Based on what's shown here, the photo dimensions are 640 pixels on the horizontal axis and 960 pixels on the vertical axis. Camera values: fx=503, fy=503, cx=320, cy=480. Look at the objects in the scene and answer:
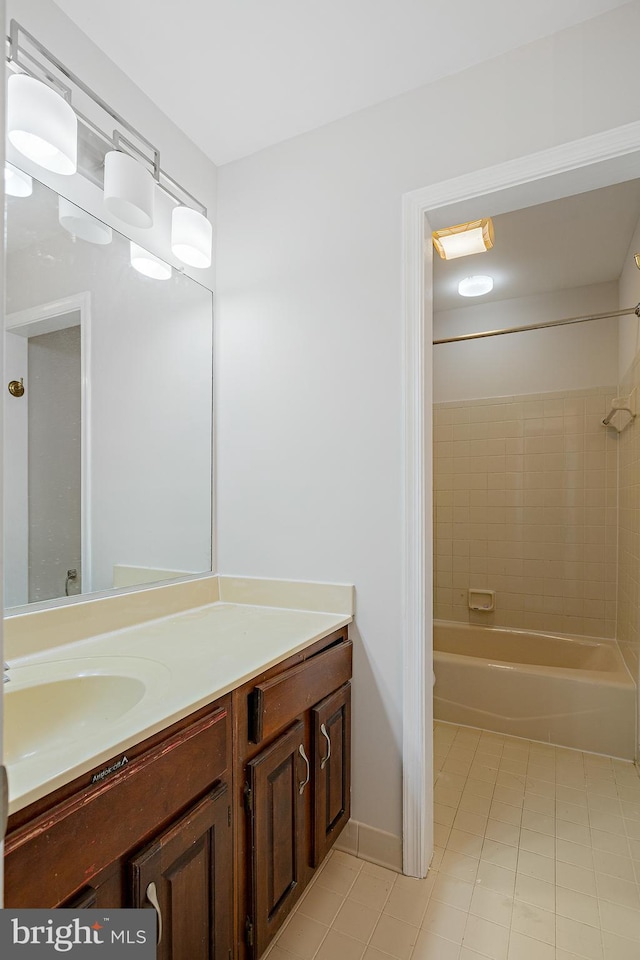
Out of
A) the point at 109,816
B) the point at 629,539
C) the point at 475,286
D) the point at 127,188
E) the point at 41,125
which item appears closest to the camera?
the point at 109,816

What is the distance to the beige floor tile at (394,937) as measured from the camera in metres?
1.32

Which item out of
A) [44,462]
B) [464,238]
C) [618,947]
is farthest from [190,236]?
[618,947]

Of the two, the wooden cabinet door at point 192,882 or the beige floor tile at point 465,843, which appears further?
the beige floor tile at point 465,843

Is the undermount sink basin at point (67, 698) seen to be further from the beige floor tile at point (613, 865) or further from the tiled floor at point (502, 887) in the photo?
the beige floor tile at point (613, 865)

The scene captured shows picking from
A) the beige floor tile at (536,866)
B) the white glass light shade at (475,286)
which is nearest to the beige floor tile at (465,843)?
the beige floor tile at (536,866)

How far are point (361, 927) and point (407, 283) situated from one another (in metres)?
1.89

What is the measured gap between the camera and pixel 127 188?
4.73 ft

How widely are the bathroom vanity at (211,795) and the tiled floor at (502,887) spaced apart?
0.55 feet

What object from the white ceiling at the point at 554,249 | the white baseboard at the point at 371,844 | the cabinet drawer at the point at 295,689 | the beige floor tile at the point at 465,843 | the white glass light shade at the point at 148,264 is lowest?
the beige floor tile at the point at 465,843

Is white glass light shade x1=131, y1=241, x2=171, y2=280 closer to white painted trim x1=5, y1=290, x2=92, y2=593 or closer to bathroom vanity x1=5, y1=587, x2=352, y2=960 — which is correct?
white painted trim x1=5, y1=290, x2=92, y2=593

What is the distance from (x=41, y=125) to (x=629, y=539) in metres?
2.96

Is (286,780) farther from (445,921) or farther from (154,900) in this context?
(445,921)

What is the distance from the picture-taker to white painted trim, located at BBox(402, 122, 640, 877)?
5.18 feet

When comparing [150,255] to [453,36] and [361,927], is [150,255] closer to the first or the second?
[453,36]
